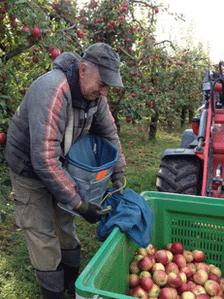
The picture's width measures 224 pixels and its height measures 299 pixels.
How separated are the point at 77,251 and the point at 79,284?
147 cm

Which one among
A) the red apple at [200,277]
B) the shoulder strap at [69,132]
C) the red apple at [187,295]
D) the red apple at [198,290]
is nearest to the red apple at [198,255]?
the red apple at [200,277]

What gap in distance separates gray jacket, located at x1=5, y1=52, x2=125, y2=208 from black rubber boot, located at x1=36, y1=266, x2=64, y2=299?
61cm

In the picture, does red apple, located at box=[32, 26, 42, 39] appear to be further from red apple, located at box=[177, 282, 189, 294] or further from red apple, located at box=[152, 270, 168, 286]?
red apple, located at box=[177, 282, 189, 294]

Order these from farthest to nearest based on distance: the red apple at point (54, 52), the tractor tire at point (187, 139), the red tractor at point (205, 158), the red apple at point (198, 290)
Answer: the tractor tire at point (187, 139) < the red tractor at point (205, 158) < the red apple at point (54, 52) < the red apple at point (198, 290)

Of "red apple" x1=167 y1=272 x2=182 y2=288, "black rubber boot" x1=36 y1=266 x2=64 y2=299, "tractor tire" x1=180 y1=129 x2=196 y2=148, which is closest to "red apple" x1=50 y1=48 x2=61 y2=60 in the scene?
"black rubber boot" x1=36 y1=266 x2=64 y2=299

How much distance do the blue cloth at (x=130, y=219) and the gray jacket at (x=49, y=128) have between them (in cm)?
22

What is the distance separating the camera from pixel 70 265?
325 centimetres

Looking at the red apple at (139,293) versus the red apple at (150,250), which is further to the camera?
the red apple at (150,250)

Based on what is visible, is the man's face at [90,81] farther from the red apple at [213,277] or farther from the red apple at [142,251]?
the red apple at [213,277]

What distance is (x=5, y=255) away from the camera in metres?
3.79

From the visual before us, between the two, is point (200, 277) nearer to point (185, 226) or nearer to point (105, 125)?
point (185, 226)

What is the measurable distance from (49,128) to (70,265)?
4.31 ft

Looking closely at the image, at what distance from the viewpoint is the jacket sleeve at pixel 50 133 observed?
235 centimetres

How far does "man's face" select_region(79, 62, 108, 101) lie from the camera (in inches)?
95.3
